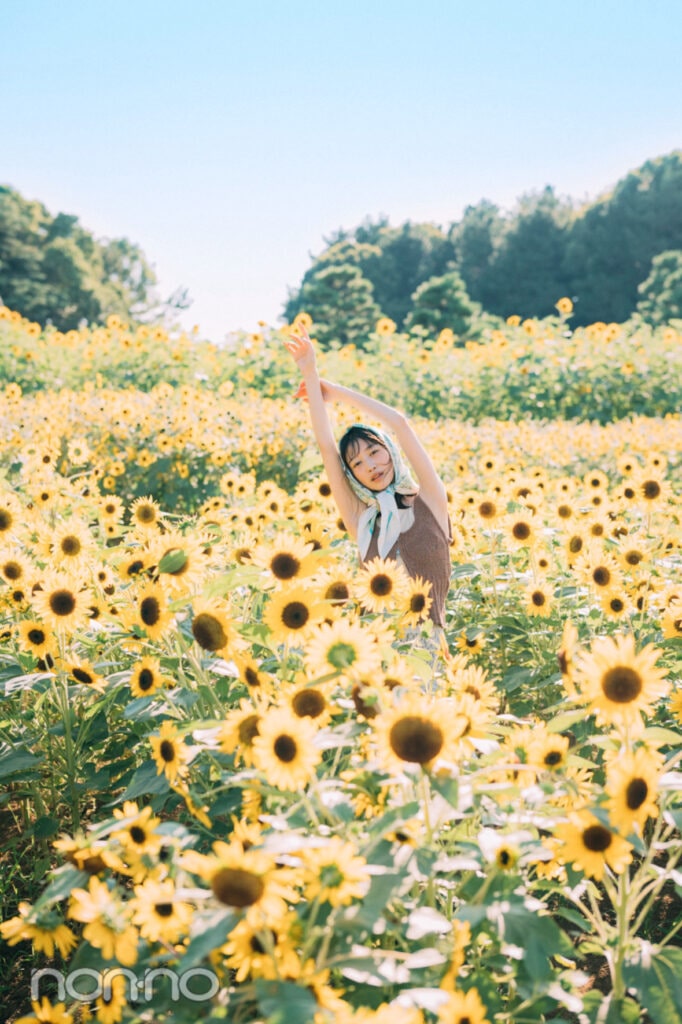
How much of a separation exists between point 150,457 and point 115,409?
39.7 inches

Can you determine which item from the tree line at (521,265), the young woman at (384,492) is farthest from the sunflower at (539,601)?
the tree line at (521,265)

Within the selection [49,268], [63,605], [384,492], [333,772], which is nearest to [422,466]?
[384,492]

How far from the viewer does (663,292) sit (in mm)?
29469

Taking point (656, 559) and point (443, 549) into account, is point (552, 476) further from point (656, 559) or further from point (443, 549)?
point (443, 549)

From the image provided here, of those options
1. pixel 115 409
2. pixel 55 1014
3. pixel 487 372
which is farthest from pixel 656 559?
pixel 487 372

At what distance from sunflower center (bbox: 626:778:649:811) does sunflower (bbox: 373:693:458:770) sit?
29cm

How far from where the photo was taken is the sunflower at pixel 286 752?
132 centimetres

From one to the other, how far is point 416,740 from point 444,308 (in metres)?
34.1

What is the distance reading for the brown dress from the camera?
312 cm

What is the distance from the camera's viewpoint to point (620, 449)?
6.57 meters

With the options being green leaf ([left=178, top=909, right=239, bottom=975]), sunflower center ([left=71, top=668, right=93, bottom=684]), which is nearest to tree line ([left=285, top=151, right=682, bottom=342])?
sunflower center ([left=71, top=668, right=93, bottom=684])

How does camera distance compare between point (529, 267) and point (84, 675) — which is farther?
point (529, 267)

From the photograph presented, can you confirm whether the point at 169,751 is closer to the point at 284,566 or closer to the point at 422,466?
the point at 284,566

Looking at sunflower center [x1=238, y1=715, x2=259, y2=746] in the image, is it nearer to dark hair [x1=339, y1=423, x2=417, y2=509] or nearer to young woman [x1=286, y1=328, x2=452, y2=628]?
young woman [x1=286, y1=328, x2=452, y2=628]
